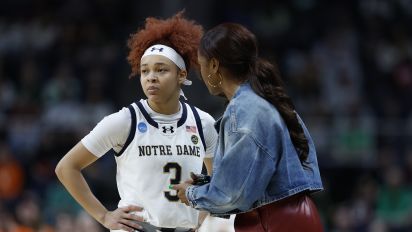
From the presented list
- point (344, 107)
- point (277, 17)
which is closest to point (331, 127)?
point (344, 107)

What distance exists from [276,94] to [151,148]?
0.94 metres

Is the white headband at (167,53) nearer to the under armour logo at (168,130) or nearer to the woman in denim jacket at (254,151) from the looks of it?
the under armour logo at (168,130)

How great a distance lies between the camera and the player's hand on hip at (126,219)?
4844 mm

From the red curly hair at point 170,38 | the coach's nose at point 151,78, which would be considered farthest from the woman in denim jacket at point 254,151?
the red curly hair at point 170,38

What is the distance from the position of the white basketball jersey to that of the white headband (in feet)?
1.07

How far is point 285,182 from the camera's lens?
424 cm

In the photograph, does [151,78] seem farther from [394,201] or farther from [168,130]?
[394,201]

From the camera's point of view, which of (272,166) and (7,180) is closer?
(272,166)

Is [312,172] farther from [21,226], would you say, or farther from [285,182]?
[21,226]

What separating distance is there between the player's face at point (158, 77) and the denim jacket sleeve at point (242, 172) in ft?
2.84

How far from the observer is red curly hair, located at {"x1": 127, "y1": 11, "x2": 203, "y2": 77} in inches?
202

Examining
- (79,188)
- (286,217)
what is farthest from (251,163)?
(79,188)

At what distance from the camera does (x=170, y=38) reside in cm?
516

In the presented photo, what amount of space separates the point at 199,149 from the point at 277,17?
9.94 meters
